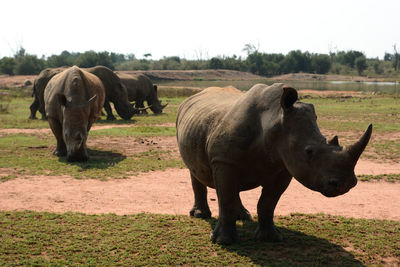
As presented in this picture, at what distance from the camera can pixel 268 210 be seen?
514 centimetres

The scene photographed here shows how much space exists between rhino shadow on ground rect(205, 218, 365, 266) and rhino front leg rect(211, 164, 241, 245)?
13 centimetres

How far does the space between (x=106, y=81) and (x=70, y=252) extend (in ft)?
49.3

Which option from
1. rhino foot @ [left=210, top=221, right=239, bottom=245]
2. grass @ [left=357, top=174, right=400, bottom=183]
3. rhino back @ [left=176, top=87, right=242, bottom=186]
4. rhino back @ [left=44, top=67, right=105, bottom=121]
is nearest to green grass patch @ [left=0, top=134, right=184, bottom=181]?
rhino back @ [left=44, top=67, right=105, bottom=121]

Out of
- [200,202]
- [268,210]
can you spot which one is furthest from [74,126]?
[268,210]

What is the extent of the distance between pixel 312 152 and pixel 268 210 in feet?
4.10

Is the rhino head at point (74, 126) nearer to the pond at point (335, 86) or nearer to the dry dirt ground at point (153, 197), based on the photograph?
the dry dirt ground at point (153, 197)

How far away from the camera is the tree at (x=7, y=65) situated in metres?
61.0

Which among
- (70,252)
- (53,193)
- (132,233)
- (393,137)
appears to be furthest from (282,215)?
(393,137)

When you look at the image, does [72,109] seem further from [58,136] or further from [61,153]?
[61,153]

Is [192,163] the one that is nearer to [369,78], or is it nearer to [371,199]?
[371,199]

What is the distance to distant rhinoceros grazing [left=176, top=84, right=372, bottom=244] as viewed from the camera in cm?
406

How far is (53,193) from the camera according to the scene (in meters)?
Answer: 7.82

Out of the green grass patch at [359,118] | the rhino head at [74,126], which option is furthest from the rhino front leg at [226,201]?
the green grass patch at [359,118]

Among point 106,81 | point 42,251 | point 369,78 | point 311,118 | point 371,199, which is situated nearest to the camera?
point 311,118
